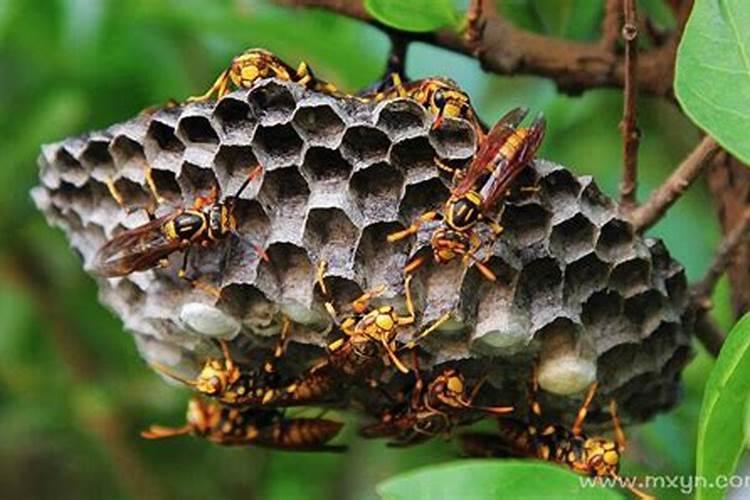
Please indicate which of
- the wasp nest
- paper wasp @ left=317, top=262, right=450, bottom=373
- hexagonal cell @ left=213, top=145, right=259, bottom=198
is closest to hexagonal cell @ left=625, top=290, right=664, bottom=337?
the wasp nest

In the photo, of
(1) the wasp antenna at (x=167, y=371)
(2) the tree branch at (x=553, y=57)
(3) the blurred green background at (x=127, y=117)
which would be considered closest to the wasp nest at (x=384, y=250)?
(1) the wasp antenna at (x=167, y=371)

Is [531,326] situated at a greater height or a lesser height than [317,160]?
lesser

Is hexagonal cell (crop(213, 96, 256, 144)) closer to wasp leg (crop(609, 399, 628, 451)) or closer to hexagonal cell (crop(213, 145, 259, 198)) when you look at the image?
hexagonal cell (crop(213, 145, 259, 198))

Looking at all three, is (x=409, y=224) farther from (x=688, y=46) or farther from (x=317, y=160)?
(x=688, y=46)

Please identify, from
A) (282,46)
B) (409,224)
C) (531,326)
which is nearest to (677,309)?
(531,326)

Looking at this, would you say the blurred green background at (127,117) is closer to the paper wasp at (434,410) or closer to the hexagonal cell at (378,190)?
the paper wasp at (434,410)

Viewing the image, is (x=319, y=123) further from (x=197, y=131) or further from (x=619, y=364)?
(x=619, y=364)
